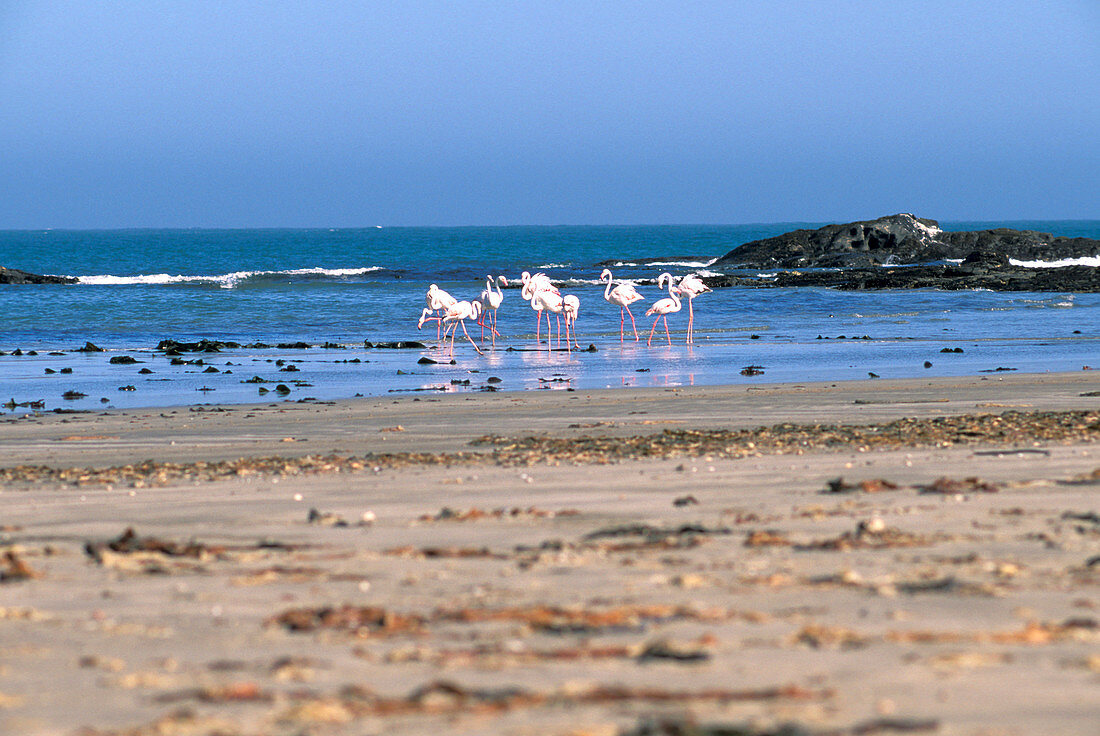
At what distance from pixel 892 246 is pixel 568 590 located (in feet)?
202

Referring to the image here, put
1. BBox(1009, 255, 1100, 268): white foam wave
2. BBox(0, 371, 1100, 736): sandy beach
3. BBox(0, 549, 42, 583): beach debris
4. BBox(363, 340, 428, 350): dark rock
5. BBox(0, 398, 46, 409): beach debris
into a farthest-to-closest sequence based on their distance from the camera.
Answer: BBox(1009, 255, 1100, 268): white foam wave < BBox(363, 340, 428, 350): dark rock < BBox(0, 398, 46, 409): beach debris < BBox(0, 549, 42, 583): beach debris < BBox(0, 371, 1100, 736): sandy beach

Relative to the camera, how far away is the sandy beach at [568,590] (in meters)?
3.14

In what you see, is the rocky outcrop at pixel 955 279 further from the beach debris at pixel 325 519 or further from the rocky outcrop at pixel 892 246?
the beach debris at pixel 325 519

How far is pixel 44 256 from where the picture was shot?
296ft

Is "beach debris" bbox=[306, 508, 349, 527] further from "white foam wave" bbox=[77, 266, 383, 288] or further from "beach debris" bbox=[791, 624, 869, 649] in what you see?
"white foam wave" bbox=[77, 266, 383, 288]

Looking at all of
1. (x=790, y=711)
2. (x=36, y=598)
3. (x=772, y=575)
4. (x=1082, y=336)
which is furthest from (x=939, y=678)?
(x=1082, y=336)

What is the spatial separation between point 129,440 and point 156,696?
26.8 ft

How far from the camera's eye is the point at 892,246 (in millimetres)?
63094

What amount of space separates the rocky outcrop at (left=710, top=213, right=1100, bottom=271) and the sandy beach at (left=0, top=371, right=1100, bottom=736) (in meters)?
52.8

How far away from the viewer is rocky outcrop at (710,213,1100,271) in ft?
194

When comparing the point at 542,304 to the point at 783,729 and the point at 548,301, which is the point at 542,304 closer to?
the point at 548,301

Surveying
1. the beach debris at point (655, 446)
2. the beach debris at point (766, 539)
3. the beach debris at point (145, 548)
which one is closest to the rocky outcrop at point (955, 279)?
the beach debris at point (655, 446)

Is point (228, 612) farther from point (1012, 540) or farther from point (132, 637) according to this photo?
point (1012, 540)

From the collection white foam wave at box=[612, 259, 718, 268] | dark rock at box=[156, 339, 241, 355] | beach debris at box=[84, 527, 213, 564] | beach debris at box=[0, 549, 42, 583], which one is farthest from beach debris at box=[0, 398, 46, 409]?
white foam wave at box=[612, 259, 718, 268]
